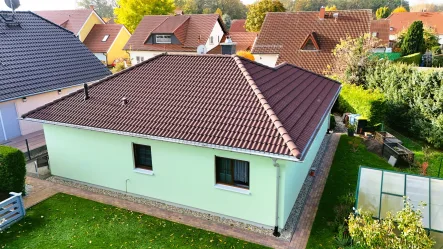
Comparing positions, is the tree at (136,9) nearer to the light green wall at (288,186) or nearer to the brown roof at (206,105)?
the brown roof at (206,105)

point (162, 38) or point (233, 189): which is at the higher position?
point (162, 38)

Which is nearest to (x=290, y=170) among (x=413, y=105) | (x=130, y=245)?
(x=130, y=245)

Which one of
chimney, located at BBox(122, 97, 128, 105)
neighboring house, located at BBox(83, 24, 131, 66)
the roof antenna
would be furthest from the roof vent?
neighboring house, located at BBox(83, 24, 131, 66)

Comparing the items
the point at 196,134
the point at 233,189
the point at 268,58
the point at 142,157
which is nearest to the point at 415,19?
the point at 268,58

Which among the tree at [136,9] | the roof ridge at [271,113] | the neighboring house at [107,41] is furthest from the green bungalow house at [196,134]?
the tree at [136,9]

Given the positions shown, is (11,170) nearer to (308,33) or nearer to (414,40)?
(308,33)

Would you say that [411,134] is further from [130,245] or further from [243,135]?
[130,245]

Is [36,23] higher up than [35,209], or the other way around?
[36,23]
